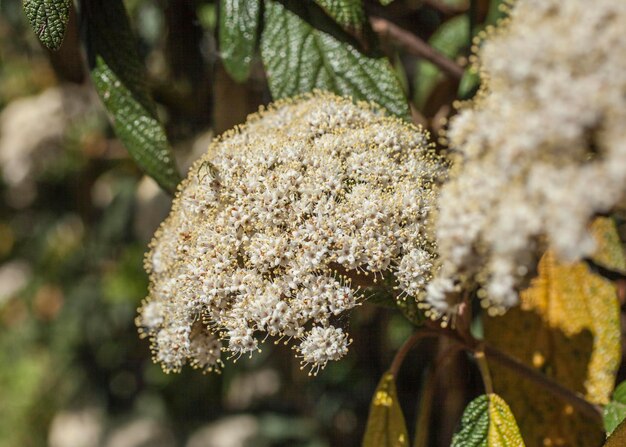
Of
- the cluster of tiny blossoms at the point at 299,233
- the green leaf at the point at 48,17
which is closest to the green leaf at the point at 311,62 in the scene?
the cluster of tiny blossoms at the point at 299,233

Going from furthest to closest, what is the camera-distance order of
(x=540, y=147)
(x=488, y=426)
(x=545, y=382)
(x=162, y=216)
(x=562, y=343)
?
(x=162, y=216) → (x=562, y=343) → (x=545, y=382) → (x=488, y=426) → (x=540, y=147)

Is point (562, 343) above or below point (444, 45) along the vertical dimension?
below

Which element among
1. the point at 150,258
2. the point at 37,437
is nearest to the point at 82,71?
the point at 150,258

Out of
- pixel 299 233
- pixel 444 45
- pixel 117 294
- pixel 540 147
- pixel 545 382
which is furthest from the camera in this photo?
pixel 117 294

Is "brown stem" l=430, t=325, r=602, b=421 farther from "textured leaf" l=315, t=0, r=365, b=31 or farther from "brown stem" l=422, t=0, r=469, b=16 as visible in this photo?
"brown stem" l=422, t=0, r=469, b=16

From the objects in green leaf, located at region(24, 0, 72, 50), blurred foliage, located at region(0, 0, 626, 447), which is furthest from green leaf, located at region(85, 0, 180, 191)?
green leaf, located at region(24, 0, 72, 50)

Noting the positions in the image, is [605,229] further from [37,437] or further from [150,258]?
[37,437]

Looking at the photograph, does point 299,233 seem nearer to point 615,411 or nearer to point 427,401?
point 427,401

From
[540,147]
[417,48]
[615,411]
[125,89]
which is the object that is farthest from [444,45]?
[540,147]
